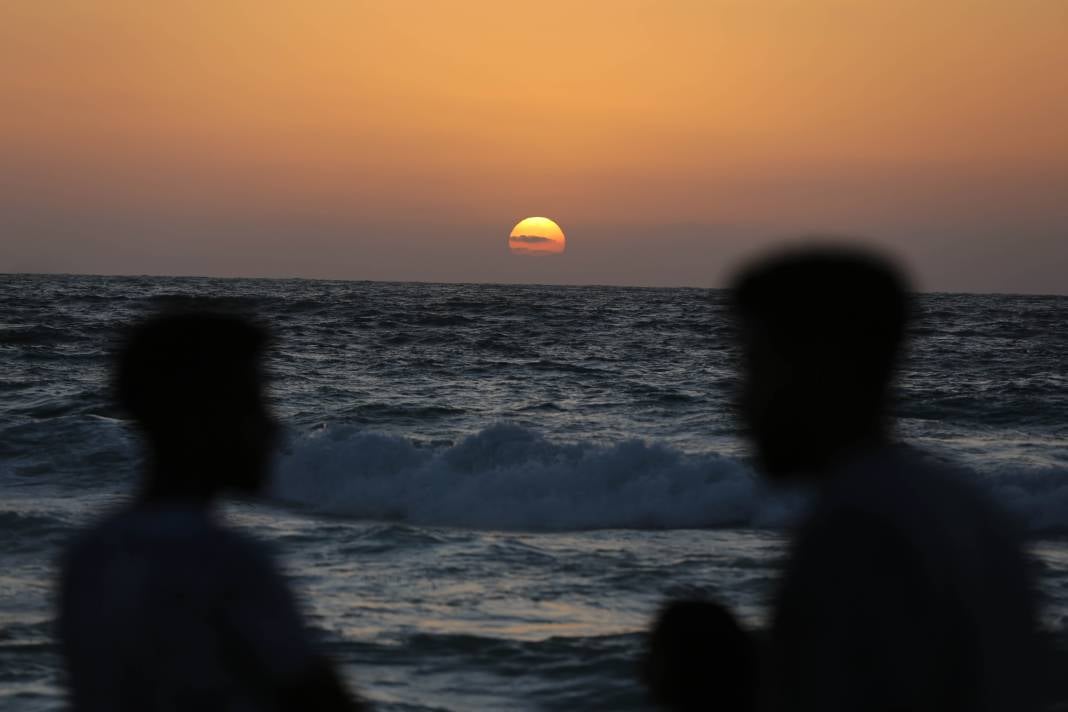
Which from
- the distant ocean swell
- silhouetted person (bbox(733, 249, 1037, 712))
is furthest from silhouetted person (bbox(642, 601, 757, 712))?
the distant ocean swell

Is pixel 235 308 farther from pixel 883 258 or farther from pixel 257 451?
pixel 883 258

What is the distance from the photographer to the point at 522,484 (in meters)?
12.4

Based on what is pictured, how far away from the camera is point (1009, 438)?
15859 mm

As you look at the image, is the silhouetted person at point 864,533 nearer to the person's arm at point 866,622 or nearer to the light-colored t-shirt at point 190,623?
the person's arm at point 866,622

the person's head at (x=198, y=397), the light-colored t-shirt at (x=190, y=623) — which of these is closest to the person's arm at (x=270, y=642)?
the light-colored t-shirt at (x=190, y=623)

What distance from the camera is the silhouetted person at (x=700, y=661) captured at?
1.73m

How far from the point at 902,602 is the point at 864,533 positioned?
0.09 m

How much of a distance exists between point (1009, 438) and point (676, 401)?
15.8 ft

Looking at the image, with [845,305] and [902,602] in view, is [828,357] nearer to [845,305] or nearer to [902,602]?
[845,305]

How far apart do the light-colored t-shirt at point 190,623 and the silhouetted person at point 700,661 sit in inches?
20.0

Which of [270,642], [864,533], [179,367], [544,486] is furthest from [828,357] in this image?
[544,486]

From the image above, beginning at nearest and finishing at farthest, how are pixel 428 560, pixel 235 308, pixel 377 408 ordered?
1. pixel 235 308
2. pixel 428 560
3. pixel 377 408

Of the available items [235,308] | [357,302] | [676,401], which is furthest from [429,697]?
[357,302]

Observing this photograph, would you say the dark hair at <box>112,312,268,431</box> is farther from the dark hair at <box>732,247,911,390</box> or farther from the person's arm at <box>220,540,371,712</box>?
the dark hair at <box>732,247,911,390</box>
